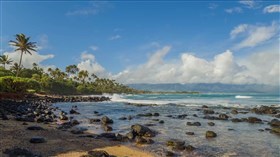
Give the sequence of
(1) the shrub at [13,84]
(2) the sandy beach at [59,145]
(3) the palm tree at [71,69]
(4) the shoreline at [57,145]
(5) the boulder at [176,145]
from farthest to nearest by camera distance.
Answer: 1. (3) the palm tree at [71,69]
2. (1) the shrub at [13,84]
3. (5) the boulder at [176,145]
4. (2) the sandy beach at [59,145]
5. (4) the shoreline at [57,145]

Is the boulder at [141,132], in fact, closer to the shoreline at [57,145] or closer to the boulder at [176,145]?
the shoreline at [57,145]

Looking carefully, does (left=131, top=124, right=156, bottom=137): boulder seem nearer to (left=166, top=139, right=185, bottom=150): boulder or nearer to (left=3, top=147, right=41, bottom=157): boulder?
(left=166, top=139, right=185, bottom=150): boulder

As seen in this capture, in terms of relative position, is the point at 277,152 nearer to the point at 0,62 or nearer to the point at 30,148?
the point at 30,148

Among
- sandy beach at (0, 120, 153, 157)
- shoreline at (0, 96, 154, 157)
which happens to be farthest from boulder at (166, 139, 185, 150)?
sandy beach at (0, 120, 153, 157)

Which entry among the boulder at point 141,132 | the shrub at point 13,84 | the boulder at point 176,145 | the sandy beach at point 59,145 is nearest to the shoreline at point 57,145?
the sandy beach at point 59,145

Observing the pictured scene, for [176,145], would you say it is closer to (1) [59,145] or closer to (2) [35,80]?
(1) [59,145]

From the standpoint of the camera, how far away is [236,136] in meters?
22.3

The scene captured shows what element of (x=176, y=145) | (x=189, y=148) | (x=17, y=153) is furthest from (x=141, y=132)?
(x=17, y=153)

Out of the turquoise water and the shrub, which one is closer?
the shrub

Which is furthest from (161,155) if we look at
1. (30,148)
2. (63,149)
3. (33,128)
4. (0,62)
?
(0,62)

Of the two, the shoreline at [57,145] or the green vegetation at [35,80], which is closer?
the shoreline at [57,145]

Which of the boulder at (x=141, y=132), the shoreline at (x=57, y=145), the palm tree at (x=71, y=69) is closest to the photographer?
the shoreline at (x=57, y=145)

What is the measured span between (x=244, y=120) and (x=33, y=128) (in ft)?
77.5

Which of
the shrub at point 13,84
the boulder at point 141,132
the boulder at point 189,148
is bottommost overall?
the boulder at point 189,148
